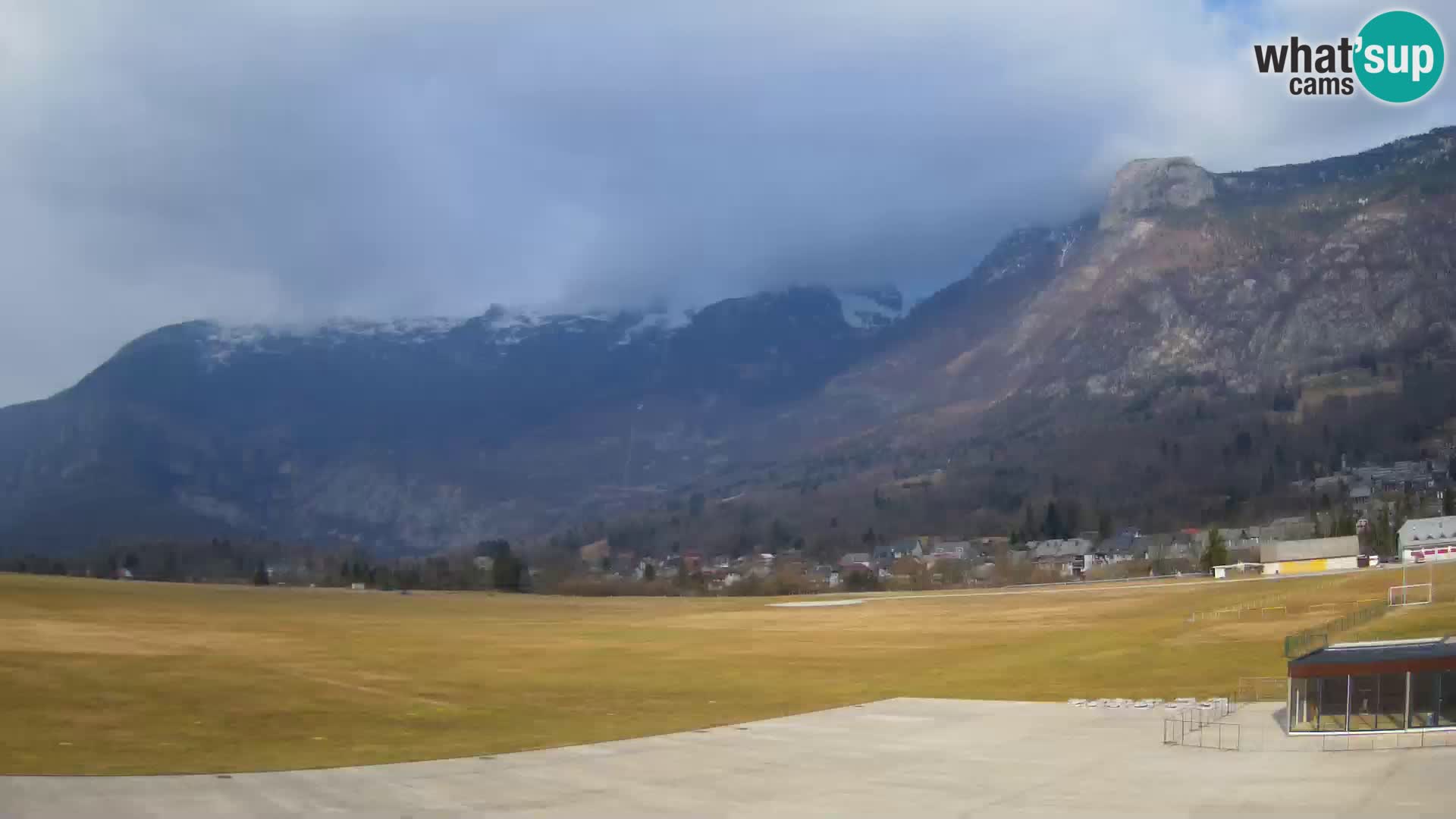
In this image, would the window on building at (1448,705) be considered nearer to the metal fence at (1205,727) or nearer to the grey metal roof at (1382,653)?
the grey metal roof at (1382,653)

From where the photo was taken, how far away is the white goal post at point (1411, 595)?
249 ft

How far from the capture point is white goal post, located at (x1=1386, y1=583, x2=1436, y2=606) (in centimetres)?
7575

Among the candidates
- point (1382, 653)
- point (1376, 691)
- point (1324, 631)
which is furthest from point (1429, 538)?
point (1376, 691)

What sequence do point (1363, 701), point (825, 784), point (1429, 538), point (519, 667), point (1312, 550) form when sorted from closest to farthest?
point (825, 784) < point (1363, 701) < point (519, 667) < point (1429, 538) < point (1312, 550)

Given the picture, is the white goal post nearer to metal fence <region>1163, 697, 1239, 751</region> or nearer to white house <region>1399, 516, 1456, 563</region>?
metal fence <region>1163, 697, 1239, 751</region>

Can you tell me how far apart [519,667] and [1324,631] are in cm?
4285

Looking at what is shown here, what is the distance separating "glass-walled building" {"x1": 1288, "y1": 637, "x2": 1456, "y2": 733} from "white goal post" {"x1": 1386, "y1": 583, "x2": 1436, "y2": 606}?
36791 millimetres

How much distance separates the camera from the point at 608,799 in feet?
108

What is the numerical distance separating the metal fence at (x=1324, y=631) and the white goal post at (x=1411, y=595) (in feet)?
3.19

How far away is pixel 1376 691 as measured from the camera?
1555 inches

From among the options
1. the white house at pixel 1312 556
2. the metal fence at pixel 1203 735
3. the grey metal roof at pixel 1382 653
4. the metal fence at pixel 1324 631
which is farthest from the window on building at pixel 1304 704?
the white house at pixel 1312 556

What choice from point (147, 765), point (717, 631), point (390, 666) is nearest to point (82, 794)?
point (147, 765)

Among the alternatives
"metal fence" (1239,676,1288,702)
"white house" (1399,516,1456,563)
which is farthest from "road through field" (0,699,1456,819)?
"white house" (1399,516,1456,563)

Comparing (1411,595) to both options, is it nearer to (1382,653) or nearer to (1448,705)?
(1382,653)
